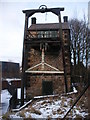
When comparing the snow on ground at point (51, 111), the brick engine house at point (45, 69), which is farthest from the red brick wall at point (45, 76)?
the snow on ground at point (51, 111)

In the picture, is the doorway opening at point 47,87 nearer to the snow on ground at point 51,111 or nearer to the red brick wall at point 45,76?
the red brick wall at point 45,76

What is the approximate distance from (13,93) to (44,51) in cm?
153

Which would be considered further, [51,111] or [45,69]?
[45,69]

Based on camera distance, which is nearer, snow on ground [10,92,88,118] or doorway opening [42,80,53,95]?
snow on ground [10,92,88,118]

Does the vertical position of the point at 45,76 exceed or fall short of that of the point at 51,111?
it exceeds it

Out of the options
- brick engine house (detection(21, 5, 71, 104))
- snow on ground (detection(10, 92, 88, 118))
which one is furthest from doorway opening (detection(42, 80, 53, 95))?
snow on ground (detection(10, 92, 88, 118))

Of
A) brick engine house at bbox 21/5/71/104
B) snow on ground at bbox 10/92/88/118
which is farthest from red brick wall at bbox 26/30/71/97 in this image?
snow on ground at bbox 10/92/88/118

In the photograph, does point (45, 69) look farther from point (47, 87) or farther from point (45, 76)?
point (47, 87)

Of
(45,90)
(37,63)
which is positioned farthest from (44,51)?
(45,90)

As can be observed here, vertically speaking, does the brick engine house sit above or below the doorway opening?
above

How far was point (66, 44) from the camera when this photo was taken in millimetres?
5004

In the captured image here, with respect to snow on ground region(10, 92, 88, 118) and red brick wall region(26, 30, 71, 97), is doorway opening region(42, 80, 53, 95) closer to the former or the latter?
red brick wall region(26, 30, 71, 97)

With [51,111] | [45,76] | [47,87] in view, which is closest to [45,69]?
[45,76]

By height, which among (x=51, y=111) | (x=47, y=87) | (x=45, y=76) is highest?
(x=45, y=76)
